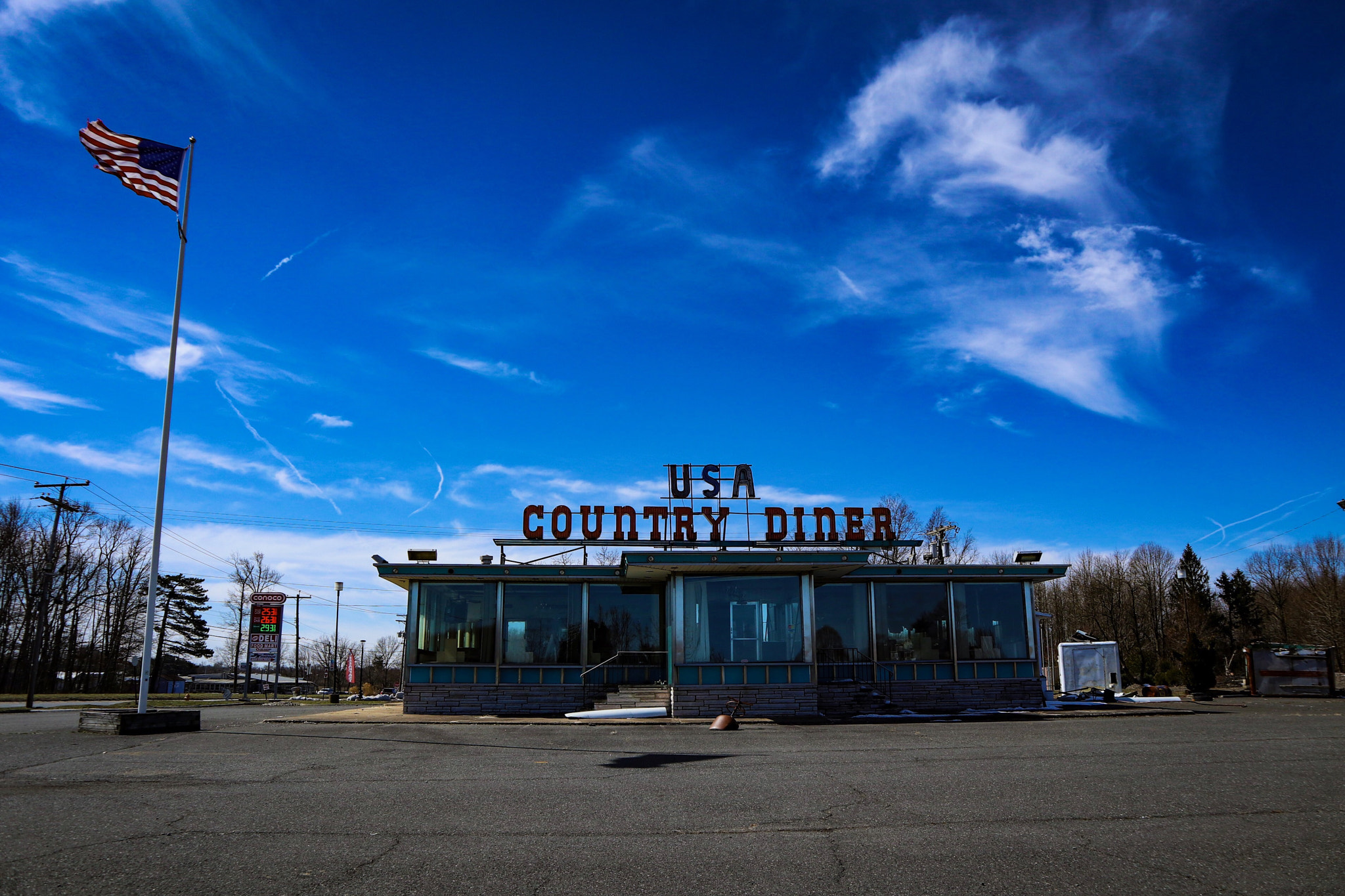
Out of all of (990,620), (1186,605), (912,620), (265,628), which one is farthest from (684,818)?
(1186,605)

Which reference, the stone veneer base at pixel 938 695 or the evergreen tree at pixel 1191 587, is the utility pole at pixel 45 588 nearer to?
the stone veneer base at pixel 938 695

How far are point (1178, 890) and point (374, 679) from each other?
4115 inches

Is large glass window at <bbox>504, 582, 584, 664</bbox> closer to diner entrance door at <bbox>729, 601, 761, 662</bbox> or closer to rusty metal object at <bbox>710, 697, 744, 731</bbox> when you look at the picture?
diner entrance door at <bbox>729, 601, 761, 662</bbox>

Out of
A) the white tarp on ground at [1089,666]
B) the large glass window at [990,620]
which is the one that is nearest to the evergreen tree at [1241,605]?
the white tarp on ground at [1089,666]

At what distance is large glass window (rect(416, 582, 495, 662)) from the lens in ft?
75.3

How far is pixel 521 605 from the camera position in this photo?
23.4 meters

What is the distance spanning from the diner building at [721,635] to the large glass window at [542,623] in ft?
0.12

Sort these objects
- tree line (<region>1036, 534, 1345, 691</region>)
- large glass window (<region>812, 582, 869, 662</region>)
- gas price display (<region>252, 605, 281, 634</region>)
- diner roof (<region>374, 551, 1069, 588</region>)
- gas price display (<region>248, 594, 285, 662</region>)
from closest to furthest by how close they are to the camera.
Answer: diner roof (<region>374, 551, 1069, 588</region>) → large glass window (<region>812, 582, 869, 662</region>) → gas price display (<region>248, 594, 285, 662</region>) → gas price display (<region>252, 605, 281, 634</region>) → tree line (<region>1036, 534, 1345, 691</region>)

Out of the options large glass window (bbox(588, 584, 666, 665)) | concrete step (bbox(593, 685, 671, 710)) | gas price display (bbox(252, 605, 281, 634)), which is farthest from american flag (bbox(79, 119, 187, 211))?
gas price display (bbox(252, 605, 281, 634))

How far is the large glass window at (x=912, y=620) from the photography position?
23656 mm

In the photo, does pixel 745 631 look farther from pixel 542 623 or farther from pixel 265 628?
pixel 265 628

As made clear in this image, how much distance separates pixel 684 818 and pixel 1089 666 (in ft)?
97.5

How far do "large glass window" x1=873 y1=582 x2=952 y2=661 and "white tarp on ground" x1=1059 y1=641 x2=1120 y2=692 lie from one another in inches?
452

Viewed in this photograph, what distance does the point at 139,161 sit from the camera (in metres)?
16.7
